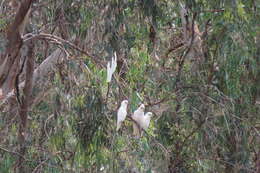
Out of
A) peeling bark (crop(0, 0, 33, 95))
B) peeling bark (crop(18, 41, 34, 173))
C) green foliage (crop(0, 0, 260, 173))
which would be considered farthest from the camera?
peeling bark (crop(18, 41, 34, 173))

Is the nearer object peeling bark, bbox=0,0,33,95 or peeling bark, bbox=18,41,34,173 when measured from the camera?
peeling bark, bbox=0,0,33,95

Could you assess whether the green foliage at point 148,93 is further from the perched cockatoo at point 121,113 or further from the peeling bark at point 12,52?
the peeling bark at point 12,52

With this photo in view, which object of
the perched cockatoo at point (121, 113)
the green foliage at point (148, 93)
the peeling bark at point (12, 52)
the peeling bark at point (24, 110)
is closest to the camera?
the perched cockatoo at point (121, 113)

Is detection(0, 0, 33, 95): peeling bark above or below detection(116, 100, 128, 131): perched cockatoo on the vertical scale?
above

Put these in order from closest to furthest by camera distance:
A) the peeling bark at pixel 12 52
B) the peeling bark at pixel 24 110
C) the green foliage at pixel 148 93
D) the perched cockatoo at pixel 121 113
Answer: the perched cockatoo at pixel 121 113 < the green foliage at pixel 148 93 < the peeling bark at pixel 12 52 < the peeling bark at pixel 24 110

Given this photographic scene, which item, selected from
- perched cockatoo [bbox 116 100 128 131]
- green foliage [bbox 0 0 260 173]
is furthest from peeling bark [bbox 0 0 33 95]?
perched cockatoo [bbox 116 100 128 131]

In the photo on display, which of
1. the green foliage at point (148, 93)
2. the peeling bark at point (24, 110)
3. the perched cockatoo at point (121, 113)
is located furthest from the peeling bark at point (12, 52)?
the perched cockatoo at point (121, 113)

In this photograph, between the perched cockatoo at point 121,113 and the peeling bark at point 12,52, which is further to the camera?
the peeling bark at point 12,52

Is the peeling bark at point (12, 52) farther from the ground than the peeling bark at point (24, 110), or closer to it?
farther from the ground

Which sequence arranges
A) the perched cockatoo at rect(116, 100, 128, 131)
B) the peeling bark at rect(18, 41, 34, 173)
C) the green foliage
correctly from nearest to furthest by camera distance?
the perched cockatoo at rect(116, 100, 128, 131) < the green foliage < the peeling bark at rect(18, 41, 34, 173)

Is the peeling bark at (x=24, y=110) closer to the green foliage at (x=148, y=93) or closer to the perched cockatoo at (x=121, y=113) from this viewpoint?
the green foliage at (x=148, y=93)

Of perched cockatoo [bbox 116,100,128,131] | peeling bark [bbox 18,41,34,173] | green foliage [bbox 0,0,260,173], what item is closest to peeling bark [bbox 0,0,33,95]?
peeling bark [bbox 18,41,34,173]

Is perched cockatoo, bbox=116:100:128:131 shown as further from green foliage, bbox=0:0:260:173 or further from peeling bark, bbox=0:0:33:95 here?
peeling bark, bbox=0:0:33:95

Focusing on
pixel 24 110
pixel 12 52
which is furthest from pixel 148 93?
pixel 12 52
